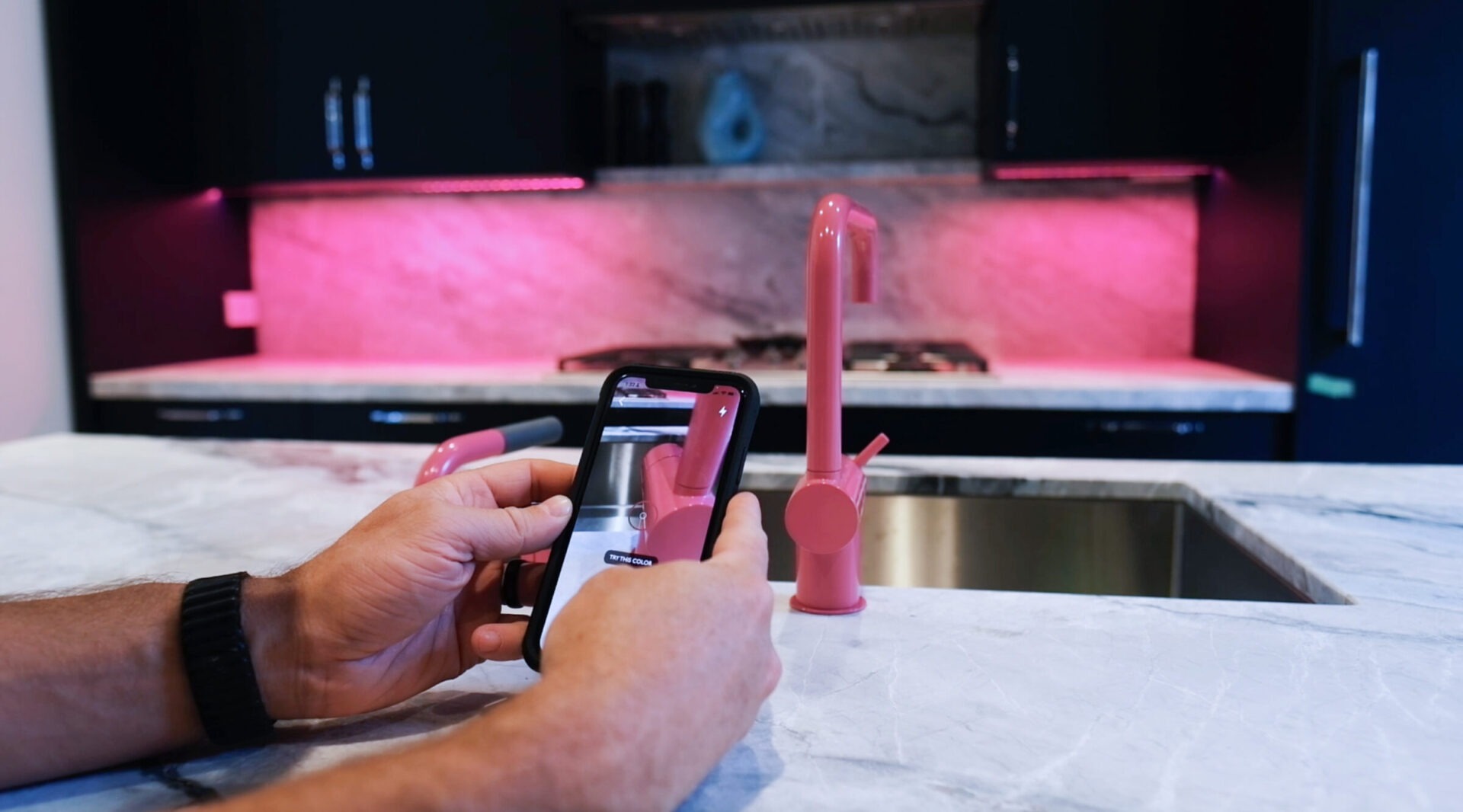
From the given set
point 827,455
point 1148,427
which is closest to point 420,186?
point 1148,427

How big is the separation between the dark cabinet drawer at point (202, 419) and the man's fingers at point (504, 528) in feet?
6.56

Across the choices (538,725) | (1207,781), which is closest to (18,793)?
(538,725)

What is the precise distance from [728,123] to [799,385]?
0.85 metres

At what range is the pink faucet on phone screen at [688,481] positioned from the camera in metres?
0.64

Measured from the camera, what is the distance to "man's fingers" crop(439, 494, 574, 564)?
2.06 ft

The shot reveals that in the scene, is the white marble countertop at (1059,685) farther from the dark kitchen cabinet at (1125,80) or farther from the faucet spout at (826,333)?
the dark kitchen cabinet at (1125,80)

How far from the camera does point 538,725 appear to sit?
432 millimetres

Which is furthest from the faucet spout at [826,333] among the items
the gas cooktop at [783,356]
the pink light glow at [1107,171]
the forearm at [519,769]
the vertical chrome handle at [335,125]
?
the vertical chrome handle at [335,125]

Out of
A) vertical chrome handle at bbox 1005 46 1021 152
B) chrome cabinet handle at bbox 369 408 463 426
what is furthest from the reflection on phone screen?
vertical chrome handle at bbox 1005 46 1021 152

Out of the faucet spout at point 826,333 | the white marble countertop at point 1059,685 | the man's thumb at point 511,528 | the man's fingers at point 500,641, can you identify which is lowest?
the white marble countertop at point 1059,685

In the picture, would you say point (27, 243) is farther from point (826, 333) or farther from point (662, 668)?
point (662, 668)

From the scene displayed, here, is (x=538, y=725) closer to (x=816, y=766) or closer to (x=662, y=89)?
(x=816, y=766)

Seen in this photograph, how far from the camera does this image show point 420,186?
2781 millimetres

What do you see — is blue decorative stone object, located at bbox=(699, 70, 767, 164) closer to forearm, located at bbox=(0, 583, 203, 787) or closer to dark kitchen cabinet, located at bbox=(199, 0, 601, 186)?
dark kitchen cabinet, located at bbox=(199, 0, 601, 186)
